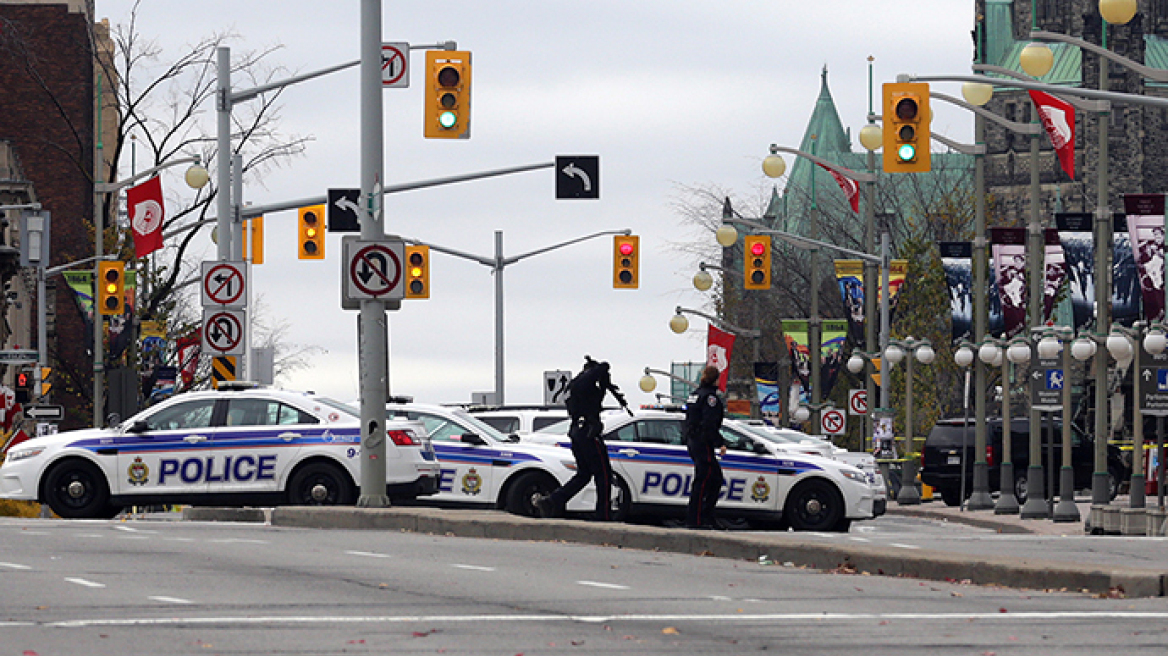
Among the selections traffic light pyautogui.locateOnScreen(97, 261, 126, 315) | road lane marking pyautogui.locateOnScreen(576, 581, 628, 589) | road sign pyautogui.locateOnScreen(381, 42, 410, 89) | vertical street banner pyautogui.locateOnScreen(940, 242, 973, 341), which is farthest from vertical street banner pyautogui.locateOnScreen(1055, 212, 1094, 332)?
traffic light pyautogui.locateOnScreen(97, 261, 126, 315)

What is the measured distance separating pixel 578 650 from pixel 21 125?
71439 millimetres

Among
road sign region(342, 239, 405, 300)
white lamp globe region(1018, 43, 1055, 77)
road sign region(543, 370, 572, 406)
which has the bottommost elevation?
road sign region(543, 370, 572, 406)

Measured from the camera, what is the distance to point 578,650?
33.9 feet

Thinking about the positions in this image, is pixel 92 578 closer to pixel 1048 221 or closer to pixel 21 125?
pixel 21 125

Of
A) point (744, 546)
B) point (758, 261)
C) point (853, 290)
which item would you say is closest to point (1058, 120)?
point (744, 546)

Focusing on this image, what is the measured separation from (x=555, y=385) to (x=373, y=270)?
24.5 meters

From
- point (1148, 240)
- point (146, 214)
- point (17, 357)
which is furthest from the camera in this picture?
point (17, 357)

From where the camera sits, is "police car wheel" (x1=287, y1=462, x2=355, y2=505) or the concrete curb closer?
the concrete curb

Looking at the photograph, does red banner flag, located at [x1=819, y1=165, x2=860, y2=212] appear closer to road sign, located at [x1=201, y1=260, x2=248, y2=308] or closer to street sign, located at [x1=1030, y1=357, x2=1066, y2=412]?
street sign, located at [x1=1030, y1=357, x2=1066, y2=412]

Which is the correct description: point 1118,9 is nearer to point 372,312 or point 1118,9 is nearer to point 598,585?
point 372,312

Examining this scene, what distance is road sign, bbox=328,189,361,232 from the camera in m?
31.0

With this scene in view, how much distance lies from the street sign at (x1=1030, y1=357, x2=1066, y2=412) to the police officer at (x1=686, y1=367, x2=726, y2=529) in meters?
13.4

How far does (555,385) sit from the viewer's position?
4550 centimetres

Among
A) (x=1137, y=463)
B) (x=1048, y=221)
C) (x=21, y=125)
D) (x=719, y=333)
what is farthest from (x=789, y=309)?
(x=1137, y=463)
